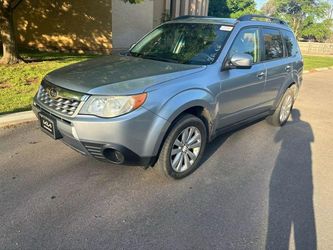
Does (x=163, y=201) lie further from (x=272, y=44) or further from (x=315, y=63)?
(x=315, y=63)

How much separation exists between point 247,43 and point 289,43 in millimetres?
1683

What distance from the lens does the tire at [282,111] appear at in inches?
223

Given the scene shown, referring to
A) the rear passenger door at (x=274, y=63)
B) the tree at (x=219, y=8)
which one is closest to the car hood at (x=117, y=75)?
the rear passenger door at (x=274, y=63)

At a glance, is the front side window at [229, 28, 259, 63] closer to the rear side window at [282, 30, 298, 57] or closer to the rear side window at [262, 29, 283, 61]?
the rear side window at [262, 29, 283, 61]

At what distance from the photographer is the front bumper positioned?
2947 mm

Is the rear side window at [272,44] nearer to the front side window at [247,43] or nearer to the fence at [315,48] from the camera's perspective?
the front side window at [247,43]

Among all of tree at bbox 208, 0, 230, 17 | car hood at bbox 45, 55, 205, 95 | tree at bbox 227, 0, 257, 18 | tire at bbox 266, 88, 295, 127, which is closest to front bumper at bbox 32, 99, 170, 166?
car hood at bbox 45, 55, 205, 95

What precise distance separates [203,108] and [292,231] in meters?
1.58

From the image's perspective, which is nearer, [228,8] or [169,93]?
[169,93]

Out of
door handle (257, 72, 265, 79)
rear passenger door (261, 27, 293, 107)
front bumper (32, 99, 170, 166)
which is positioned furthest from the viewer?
rear passenger door (261, 27, 293, 107)

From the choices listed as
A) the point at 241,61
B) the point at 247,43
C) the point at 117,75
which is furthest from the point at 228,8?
the point at 117,75

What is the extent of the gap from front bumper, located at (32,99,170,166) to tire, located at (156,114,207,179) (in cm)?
19

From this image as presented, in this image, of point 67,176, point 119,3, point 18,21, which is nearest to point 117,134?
point 67,176

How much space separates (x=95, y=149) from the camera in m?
3.07
